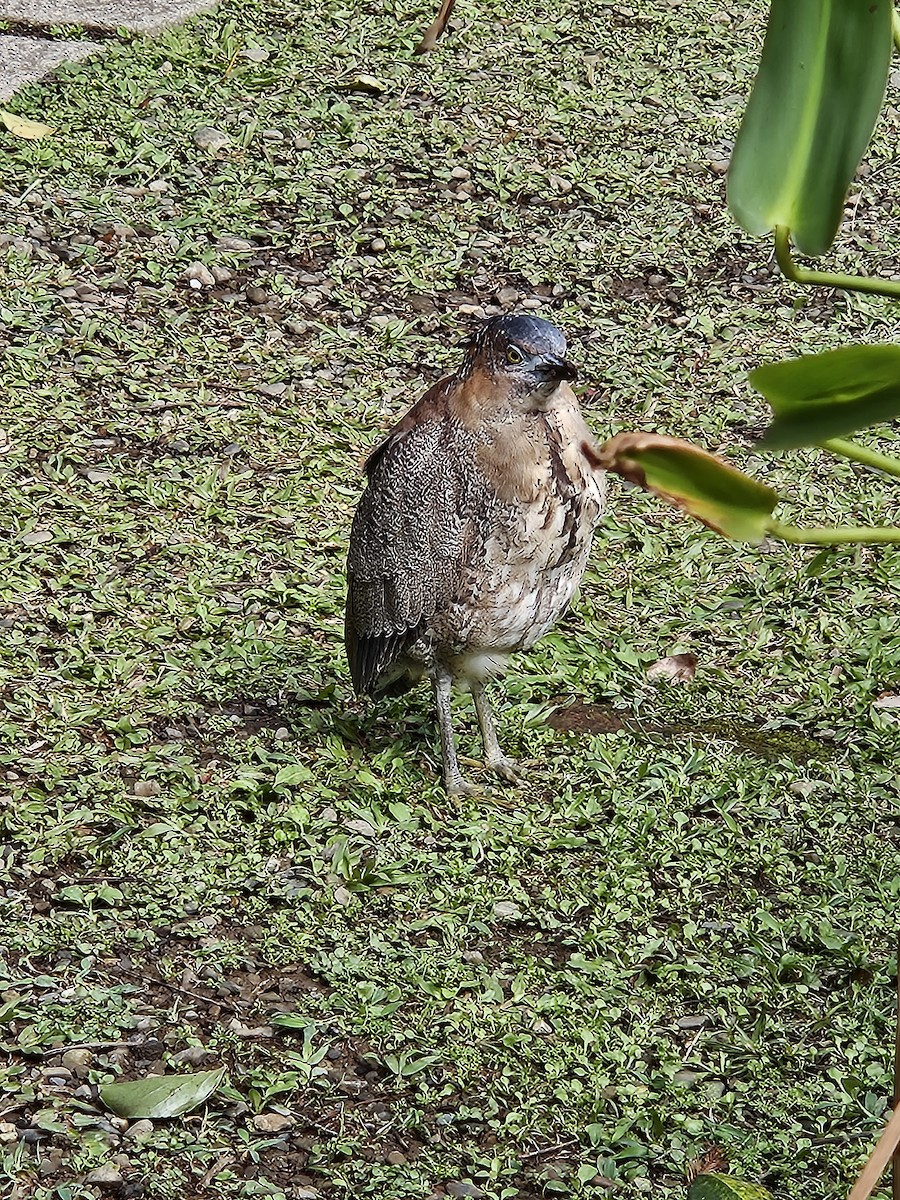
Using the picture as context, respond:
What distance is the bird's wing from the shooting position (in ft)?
14.0

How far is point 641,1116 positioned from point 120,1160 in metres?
1.19

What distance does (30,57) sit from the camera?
802 centimetres

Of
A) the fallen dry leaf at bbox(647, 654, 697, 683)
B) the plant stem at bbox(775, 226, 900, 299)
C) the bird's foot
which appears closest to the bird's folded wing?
the bird's foot

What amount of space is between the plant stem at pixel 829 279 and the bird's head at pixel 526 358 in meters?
2.41

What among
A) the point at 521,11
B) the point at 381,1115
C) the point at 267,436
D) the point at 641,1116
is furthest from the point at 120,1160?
the point at 521,11

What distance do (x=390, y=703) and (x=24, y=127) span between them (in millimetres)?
4031

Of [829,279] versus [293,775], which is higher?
A: [829,279]

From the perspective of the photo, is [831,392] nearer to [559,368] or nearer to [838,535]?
[838,535]

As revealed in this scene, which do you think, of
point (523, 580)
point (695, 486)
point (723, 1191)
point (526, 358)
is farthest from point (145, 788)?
point (695, 486)

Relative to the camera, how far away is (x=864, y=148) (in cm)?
163

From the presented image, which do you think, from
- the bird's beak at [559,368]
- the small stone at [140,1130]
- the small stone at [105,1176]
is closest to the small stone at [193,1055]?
the small stone at [140,1130]

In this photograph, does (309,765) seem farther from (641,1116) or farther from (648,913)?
(641,1116)

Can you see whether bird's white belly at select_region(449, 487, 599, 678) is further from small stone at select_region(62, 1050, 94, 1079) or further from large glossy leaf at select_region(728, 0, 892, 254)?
large glossy leaf at select_region(728, 0, 892, 254)

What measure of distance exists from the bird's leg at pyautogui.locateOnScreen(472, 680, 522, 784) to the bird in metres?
0.16
